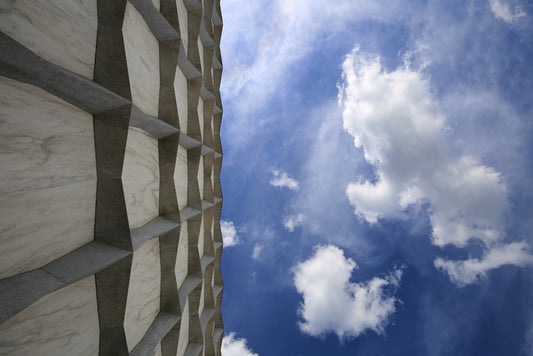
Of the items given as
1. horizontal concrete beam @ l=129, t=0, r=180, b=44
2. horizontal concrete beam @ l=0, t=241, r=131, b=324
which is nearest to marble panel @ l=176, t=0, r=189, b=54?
horizontal concrete beam @ l=129, t=0, r=180, b=44

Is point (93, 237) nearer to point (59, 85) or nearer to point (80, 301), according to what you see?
point (80, 301)

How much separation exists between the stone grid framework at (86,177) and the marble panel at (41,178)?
0.04 feet

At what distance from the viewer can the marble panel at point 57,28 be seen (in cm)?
273

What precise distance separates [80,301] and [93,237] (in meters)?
0.94

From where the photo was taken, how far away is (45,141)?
3098 mm

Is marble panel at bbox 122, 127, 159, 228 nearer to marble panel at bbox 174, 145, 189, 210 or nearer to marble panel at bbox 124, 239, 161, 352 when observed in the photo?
marble panel at bbox 124, 239, 161, 352

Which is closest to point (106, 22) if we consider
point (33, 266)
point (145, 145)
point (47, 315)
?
point (145, 145)

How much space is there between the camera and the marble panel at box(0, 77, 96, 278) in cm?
269

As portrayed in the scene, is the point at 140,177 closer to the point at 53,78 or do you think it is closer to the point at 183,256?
the point at 53,78

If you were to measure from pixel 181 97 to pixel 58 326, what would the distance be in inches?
269

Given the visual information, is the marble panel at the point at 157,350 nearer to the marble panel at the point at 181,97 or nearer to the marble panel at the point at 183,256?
the marble panel at the point at 183,256

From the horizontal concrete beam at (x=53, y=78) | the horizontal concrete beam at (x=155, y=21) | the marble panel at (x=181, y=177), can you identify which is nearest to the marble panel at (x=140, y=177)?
the horizontal concrete beam at (x=53, y=78)

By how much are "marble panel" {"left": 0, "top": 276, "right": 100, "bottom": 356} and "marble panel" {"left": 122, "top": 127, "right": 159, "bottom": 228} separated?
1.59m

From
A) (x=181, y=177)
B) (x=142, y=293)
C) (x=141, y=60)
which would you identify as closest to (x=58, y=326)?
(x=142, y=293)
